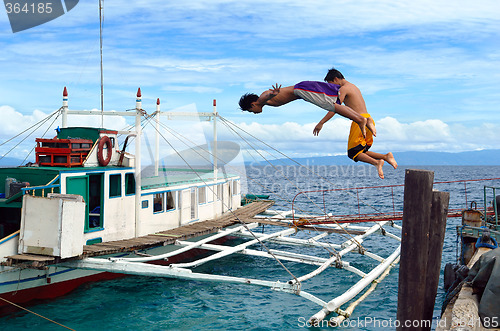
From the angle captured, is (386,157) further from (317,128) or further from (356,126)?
(317,128)

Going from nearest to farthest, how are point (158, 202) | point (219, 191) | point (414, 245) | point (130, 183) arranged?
point (414, 245), point (130, 183), point (158, 202), point (219, 191)

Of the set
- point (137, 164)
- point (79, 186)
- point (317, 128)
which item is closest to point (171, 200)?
point (137, 164)

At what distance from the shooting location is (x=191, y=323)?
13594 mm

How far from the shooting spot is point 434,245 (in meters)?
8.19

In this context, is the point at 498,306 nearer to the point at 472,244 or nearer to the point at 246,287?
the point at 472,244

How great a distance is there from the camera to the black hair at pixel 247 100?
3.48m

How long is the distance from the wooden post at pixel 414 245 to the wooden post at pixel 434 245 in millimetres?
209

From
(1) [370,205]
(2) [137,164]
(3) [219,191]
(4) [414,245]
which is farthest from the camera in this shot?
(1) [370,205]

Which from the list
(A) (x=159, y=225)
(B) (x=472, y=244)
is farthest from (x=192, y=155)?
(B) (x=472, y=244)

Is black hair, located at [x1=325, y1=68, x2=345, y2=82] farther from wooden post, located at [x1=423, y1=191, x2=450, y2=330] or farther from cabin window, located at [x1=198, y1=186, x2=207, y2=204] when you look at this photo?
cabin window, located at [x1=198, y1=186, x2=207, y2=204]

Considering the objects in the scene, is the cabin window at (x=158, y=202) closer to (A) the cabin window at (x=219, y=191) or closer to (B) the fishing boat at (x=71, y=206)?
(B) the fishing boat at (x=71, y=206)

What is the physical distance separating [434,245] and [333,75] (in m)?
6.06

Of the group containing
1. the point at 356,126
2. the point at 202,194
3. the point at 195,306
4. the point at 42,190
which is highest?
the point at 356,126

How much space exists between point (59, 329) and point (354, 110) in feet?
42.3
